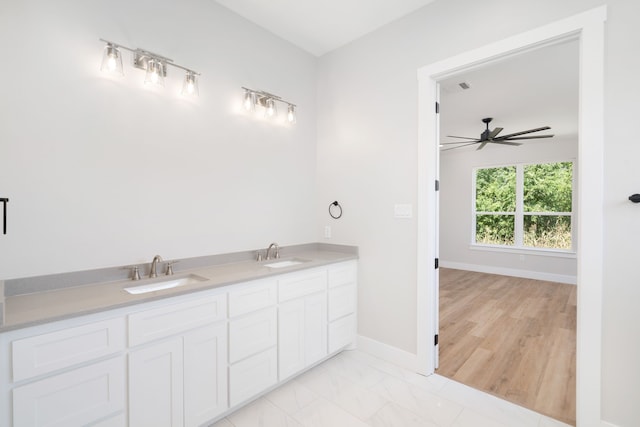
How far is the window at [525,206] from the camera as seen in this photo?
579cm

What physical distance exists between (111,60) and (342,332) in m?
2.61

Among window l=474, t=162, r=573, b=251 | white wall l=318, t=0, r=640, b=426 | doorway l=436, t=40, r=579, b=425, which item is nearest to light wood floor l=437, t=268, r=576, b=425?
doorway l=436, t=40, r=579, b=425

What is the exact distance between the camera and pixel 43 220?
1.64m

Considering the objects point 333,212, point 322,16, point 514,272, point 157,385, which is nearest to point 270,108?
point 322,16

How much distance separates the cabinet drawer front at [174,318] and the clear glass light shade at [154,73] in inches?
56.5

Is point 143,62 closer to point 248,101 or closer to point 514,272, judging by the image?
point 248,101

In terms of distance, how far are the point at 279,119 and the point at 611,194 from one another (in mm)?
2442

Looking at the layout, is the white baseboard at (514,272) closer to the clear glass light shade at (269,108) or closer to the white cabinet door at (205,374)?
the clear glass light shade at (269,108)

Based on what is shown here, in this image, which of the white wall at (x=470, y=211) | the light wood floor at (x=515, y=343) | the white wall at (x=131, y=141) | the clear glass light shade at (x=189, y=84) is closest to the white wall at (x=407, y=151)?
the light wood floor at (x=515, y=343)

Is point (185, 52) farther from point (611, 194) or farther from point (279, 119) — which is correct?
point (611, 194)

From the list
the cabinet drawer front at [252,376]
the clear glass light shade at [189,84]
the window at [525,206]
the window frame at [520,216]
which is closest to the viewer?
the cabinet drawer front at [252,376]

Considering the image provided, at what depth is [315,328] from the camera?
2.44 meters

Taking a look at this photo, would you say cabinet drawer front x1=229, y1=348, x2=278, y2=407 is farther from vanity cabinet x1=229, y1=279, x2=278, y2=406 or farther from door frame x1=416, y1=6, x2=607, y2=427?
door frame x1=416, y1=6, x2=607, y2=427

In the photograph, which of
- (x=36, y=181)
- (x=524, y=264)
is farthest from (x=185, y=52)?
(x=524, y=264)
